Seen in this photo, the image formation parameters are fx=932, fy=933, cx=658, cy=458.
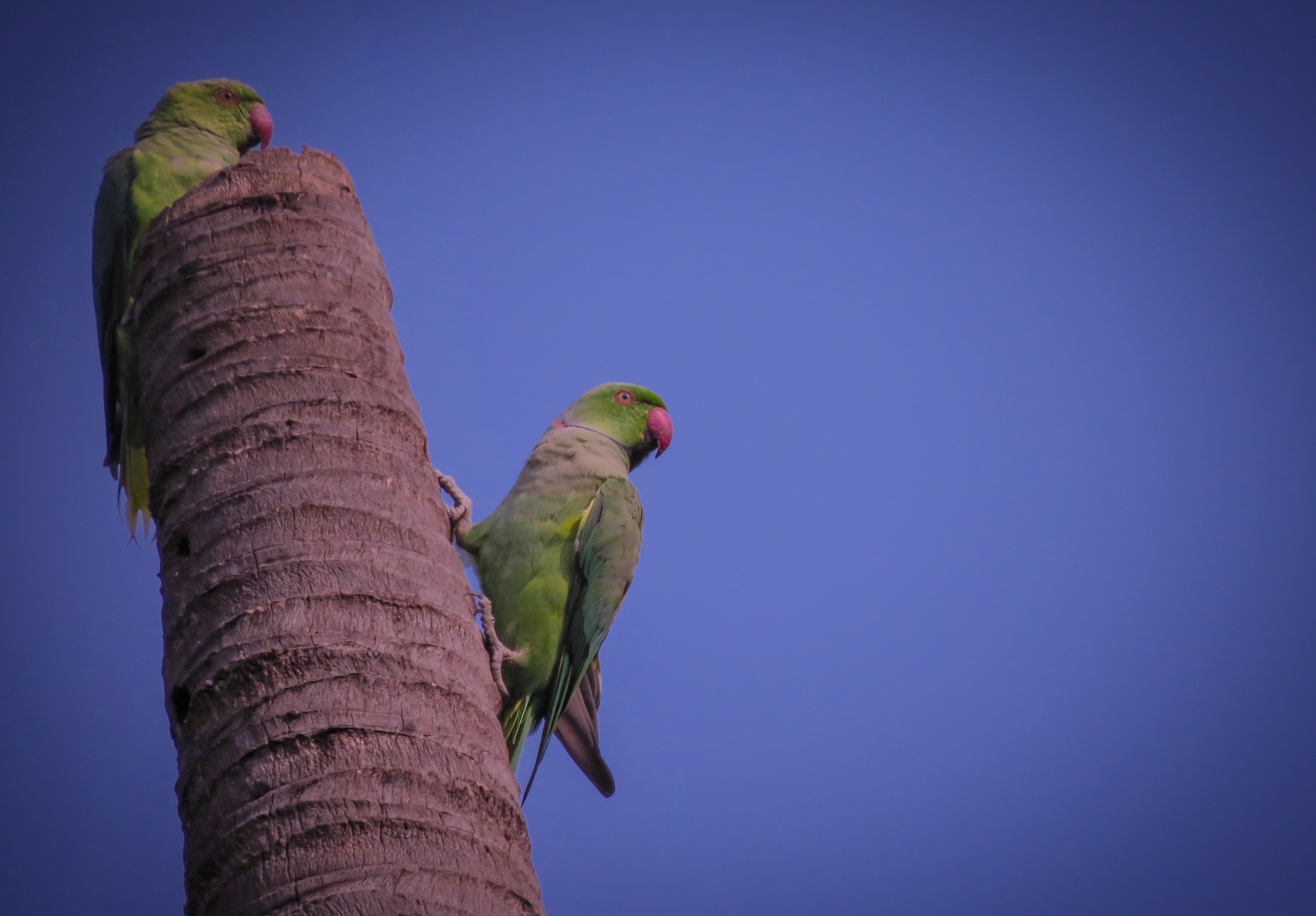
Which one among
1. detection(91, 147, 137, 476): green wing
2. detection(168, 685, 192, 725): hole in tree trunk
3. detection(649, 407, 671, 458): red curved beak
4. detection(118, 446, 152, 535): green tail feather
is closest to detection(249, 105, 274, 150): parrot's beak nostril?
detection(91, 147, 137, 476): green wing

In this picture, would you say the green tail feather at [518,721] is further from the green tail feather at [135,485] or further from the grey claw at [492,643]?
the green tail feather at [135,485]

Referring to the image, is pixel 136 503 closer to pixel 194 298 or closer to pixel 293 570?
pixel 194 298

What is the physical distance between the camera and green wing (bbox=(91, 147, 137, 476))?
461 centimetres

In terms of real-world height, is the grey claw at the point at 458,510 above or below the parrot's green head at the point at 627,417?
below

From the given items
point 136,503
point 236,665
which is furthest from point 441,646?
point 136,503

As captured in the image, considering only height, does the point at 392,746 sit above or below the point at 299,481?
below

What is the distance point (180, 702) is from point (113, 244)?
3336mm

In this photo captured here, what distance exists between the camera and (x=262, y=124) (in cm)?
550

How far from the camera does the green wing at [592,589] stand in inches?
168

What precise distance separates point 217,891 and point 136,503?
3.07 metres

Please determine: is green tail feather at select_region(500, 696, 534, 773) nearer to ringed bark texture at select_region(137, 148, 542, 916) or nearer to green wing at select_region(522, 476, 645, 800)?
green wing at select_region(522, 476, 645, 800)

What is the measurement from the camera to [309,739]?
2023 millimetres

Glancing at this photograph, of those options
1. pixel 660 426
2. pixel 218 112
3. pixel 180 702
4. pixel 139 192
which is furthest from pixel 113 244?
pixel 180 702

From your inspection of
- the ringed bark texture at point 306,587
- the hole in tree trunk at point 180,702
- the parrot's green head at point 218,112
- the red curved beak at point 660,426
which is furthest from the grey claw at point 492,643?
the parrot's green head at point 218,112
